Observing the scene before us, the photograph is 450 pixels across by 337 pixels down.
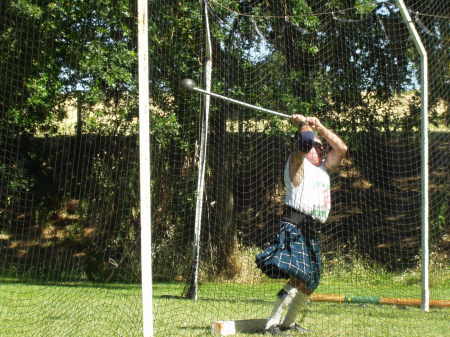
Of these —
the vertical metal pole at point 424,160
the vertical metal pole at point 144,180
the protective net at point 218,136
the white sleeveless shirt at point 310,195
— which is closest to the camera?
the vertical metal pole at point 144,180

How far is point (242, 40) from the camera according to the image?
30.6ft

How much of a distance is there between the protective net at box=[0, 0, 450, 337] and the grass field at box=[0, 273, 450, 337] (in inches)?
5.8

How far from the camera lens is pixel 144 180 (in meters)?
4.86

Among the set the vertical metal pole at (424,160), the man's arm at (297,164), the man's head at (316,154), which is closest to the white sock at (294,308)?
the man's arm at (297,164)

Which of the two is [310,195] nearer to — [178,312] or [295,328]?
[295,328]

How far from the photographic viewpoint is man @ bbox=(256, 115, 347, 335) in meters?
4.91

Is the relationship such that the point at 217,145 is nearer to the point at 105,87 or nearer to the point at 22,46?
the point at 105,87

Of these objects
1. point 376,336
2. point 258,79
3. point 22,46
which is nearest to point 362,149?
point 258,79

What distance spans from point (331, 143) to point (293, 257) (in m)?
→ 0.92

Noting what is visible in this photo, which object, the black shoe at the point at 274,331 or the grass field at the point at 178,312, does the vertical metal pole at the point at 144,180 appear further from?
the black shoe at the point at 274,331

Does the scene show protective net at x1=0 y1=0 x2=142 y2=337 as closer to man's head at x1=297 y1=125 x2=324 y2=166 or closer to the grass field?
the grass field

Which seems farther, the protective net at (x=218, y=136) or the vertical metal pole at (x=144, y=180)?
the protective net at (x=218, y=136)

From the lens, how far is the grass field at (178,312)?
5258mm

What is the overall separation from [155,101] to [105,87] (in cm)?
161
